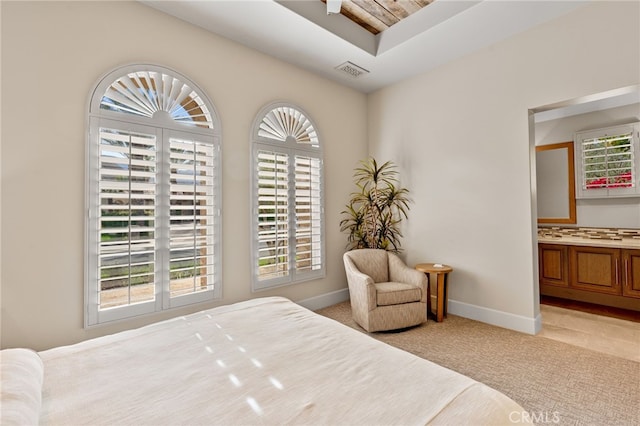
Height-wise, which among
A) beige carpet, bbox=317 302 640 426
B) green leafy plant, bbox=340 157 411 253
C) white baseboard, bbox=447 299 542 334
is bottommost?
beige carpet, bbox=317 302 640 426

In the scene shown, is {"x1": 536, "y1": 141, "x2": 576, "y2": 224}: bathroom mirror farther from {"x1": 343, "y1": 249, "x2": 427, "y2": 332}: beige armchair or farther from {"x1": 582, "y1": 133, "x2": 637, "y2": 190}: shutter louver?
{"x1": 343, "y1": 249, "x2": 427, "y2": 332}: beige armchair

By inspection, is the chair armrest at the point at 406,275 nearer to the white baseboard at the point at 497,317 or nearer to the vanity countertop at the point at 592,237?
the white baseboard at the point at 497,317

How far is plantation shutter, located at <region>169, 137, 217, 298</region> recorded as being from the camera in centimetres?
261

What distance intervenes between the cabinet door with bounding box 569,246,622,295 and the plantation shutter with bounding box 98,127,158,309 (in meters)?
4.99

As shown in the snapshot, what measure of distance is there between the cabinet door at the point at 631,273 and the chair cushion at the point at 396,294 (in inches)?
103

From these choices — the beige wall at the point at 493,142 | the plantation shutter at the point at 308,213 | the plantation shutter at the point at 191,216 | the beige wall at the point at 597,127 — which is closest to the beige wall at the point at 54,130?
the plantation shutter at the point at 191,216

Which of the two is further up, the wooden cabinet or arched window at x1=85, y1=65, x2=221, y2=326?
arched window at x1=85, y1=65, x2=221, y2=326

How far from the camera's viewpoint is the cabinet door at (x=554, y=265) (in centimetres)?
396

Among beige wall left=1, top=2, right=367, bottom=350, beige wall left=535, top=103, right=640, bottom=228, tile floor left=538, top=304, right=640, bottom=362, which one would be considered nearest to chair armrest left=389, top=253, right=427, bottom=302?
tile floor left=538, top=304, right=640, bottom=362

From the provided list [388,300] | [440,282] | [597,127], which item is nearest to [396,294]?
[388,300]

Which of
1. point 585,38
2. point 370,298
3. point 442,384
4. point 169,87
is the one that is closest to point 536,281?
point 370,298

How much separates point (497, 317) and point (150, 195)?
3669mm

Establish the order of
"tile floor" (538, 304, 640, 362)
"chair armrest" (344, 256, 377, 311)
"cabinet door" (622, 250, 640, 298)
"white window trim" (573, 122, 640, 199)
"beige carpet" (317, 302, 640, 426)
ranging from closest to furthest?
1. "beige carpet" (317, 302, 640, 426)
2. "tile floor" (538, 304, 640, 362)
3. "chair armrest" (344, 256, 377, 311)
4. "cabinet door" (622, 250, 640, 298)
5. "white window trim" (573, 122, 640, 199)

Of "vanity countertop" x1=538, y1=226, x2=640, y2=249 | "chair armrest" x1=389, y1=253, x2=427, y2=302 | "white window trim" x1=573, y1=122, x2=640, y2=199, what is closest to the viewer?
"chair armrest" x1=389, y1=253, x2=427, y2=302
